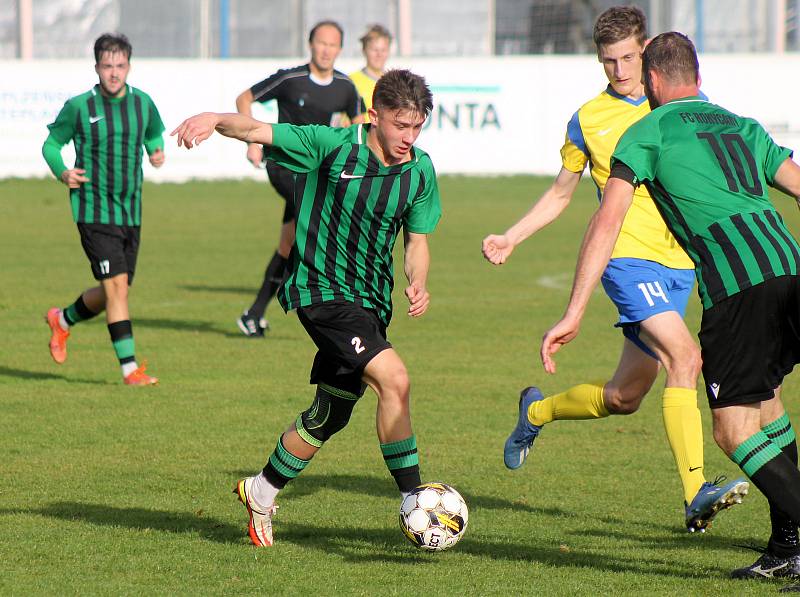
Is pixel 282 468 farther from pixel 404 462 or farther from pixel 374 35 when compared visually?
pixel 374 35

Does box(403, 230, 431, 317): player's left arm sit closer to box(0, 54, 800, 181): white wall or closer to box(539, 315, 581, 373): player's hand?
box(539, 315, 581, 373): player's hand

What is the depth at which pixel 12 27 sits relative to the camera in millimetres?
31141

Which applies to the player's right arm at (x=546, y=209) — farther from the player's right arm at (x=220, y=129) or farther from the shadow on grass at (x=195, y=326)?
the shadow on grass at (x=195, y=326)

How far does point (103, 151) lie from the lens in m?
9.23

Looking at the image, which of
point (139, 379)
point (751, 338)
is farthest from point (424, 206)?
point (139, 379)

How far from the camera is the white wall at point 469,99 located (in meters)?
22.4

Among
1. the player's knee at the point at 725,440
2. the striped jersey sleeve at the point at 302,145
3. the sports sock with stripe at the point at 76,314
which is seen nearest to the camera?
the player's knee at the point at 725,440

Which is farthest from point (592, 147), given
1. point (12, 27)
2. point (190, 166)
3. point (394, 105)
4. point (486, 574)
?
point (12, 27)

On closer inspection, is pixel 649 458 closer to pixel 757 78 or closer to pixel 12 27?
pixel 757 78

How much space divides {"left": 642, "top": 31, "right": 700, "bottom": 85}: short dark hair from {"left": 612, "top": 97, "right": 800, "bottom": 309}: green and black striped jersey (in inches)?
3.8

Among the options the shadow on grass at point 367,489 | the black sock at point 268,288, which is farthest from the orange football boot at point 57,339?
the shadow on grass at point 367,489

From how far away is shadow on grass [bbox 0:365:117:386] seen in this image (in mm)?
9180

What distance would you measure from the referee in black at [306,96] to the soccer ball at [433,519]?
6.13 metres

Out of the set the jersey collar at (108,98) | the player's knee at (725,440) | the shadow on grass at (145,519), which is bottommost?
the shadow on grass at (145,519)
